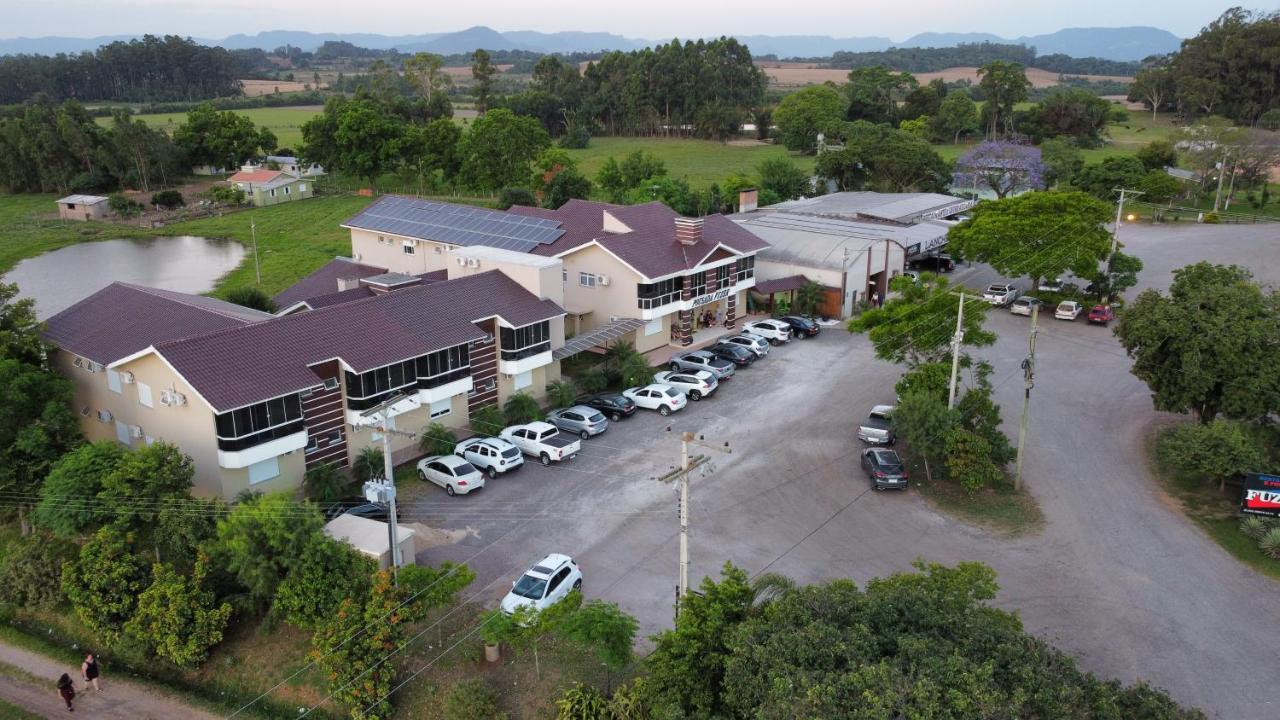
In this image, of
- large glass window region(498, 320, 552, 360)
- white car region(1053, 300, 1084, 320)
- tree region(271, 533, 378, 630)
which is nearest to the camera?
tree region(271, 533, 378, 630)

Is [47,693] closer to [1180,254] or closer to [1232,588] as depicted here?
[1232,588]

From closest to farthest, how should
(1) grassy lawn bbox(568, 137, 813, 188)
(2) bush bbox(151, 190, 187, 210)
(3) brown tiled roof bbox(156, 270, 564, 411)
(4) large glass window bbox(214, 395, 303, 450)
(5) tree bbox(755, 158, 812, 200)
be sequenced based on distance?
(4) large glass window bbox(214, 395, 303, 450) → (3) brown tiled roof bbox(156, 270, 564, 411) → (5) tree bbox(755, 158, 812, 200) → (2) bush bbox(151, 190, 187, 210) → (1) grassy lawn bbox(568, 137, 813, 188)

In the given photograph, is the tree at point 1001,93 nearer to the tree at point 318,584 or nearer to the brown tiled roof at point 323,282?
the brown tiled roof at point 323,282

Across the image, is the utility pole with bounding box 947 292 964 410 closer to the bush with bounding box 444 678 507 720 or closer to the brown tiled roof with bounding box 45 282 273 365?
the bush with bounding box 444 678 507 720

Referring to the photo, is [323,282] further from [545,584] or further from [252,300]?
[545,584]

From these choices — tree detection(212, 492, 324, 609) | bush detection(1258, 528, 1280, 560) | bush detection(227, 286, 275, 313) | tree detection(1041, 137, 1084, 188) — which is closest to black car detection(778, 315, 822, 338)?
bush detection(1258, 528, 1280, 560)

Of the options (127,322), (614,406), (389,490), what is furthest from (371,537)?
(127,322)

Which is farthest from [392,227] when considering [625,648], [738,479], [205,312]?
[625,648]
